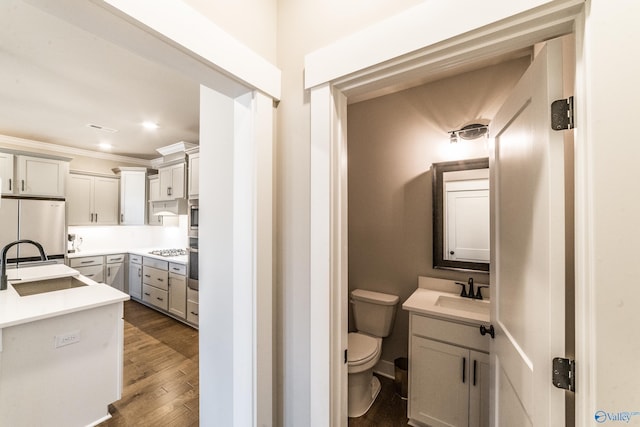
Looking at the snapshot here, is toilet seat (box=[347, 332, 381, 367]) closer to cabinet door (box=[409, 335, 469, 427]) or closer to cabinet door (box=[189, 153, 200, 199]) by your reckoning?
cabinet door (box=[409, 335, 469, 427])

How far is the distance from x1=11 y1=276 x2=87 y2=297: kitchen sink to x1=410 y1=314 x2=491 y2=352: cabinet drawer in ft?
9.56

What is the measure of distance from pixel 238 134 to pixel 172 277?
11.3 feet

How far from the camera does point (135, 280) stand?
4375 millimetres

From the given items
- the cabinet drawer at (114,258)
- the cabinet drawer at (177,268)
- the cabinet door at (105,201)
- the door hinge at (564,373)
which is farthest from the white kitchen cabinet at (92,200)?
the door hinge at (564,373)

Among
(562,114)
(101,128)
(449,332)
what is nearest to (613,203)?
(562,114)

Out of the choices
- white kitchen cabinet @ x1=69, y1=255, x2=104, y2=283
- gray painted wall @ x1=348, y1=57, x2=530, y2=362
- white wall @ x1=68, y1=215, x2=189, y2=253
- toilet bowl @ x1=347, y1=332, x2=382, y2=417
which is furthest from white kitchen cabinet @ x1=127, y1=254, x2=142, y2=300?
toilet bowl @ x1=347, y1=332, x2=382, y2=417

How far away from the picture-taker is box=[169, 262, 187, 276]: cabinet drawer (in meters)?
3.53

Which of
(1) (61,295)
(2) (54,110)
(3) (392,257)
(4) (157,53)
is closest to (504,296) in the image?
(3) (392,257)

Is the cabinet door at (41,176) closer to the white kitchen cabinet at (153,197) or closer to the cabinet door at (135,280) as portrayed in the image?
the white kitchen cabinet at (153,197)

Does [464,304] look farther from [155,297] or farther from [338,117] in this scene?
[155,297]

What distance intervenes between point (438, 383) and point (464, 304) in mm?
568

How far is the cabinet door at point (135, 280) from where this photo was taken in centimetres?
427

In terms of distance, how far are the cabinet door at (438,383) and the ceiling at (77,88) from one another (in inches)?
112

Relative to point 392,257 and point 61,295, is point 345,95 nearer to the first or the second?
point 392,257
